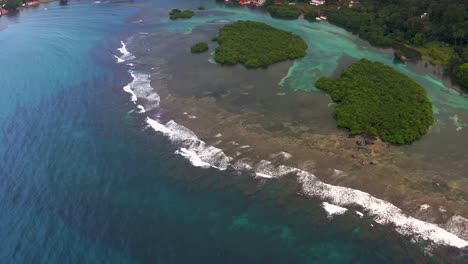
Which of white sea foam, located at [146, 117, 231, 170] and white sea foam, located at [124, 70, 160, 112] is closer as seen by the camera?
white sea foam, located at [146, 117, 231, 170]

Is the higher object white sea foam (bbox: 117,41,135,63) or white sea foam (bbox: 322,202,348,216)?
white sea foam (bbox: 117,41,135,63)

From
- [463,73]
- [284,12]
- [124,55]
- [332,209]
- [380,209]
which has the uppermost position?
[284,12]

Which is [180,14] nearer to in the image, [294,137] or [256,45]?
[256,45]

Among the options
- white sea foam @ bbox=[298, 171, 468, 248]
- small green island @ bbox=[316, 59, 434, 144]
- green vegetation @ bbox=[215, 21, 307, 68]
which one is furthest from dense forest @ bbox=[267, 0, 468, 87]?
white sea foam @ bbox=[298, 171, 468, 248]

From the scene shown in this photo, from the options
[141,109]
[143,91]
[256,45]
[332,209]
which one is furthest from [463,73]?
[143,91]

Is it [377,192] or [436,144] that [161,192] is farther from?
[436,144]

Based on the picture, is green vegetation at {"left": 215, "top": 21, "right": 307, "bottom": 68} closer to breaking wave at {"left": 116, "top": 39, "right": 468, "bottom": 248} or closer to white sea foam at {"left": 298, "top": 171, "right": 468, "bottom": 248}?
breaking wave at {"left": 116, "top": 39, "right": 468, "bottom": 248}
